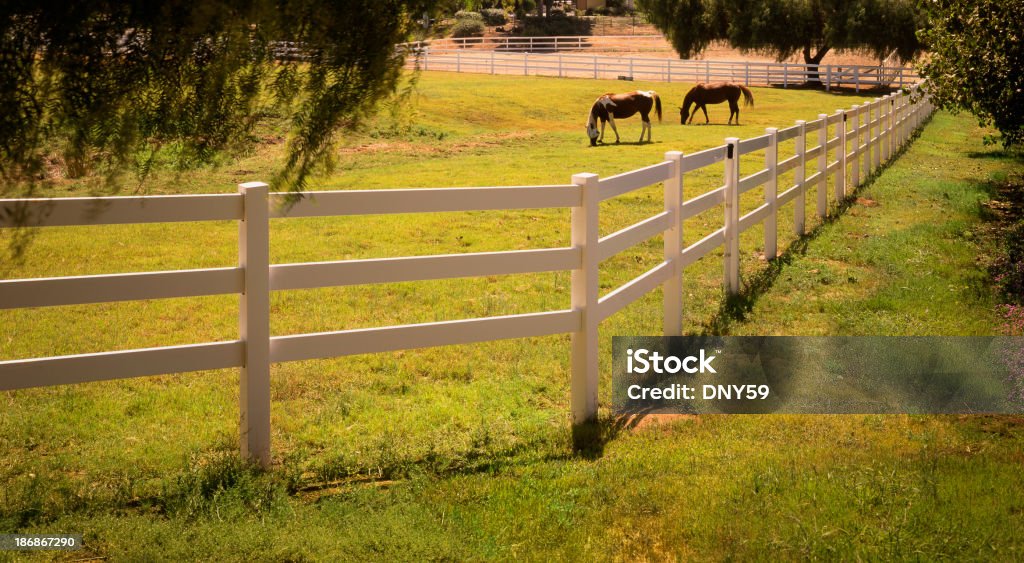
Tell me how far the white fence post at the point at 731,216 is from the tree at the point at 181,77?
21.4ft

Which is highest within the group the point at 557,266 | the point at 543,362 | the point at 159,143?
the point at 159,143

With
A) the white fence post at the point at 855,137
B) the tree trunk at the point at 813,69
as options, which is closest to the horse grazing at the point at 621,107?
the white fence post at the point at 855,137

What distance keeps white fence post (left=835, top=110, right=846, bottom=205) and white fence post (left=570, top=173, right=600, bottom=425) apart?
10474 mm

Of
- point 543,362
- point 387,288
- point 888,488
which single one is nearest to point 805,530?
point 888,488

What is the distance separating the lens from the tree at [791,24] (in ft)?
172

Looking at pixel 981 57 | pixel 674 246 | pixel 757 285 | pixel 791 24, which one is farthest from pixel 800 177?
pixel 791 24

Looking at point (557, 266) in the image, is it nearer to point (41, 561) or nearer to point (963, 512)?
point (963, 512)

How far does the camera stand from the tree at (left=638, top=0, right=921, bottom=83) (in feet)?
172

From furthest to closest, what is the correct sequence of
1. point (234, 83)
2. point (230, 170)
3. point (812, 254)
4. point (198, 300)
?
point (230, 170), point (812, 254), point (198, 300), point (234, 83)

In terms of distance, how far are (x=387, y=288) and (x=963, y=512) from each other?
714 cm

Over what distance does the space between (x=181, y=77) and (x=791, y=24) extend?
5576 centimetres

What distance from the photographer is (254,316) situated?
517cm

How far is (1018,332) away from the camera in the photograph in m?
8.22

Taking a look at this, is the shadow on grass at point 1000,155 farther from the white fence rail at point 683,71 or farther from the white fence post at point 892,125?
the white fence rail at point 683,71
